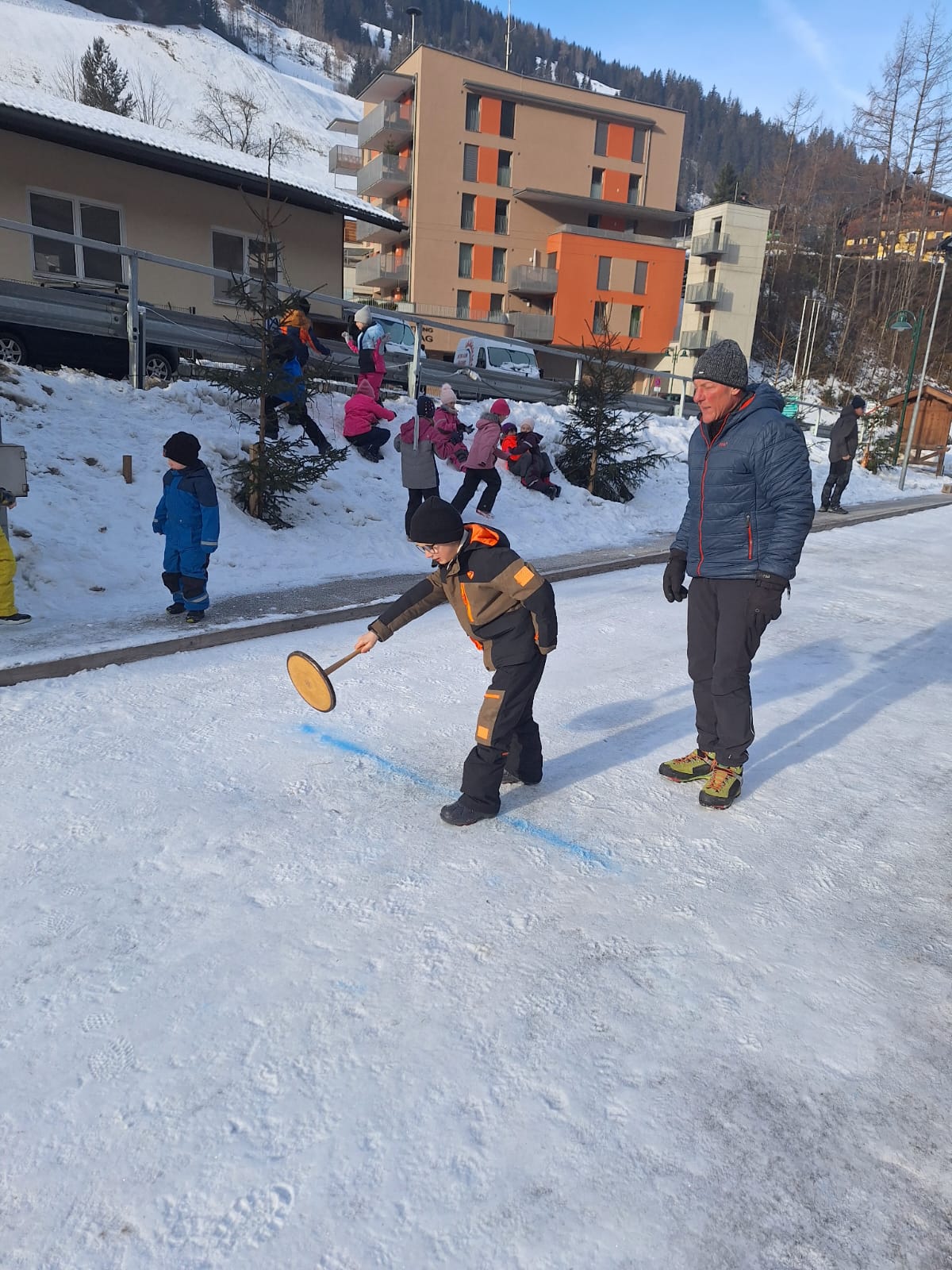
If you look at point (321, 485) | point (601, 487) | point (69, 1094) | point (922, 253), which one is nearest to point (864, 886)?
point (69, 1094)

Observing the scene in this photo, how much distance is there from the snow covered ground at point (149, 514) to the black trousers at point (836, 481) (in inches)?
175

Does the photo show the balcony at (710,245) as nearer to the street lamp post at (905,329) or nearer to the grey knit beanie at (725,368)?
the street lamp post at (905,329)

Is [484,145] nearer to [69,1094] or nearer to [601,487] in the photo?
[601,487]

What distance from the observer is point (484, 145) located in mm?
39438

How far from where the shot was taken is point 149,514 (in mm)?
7113

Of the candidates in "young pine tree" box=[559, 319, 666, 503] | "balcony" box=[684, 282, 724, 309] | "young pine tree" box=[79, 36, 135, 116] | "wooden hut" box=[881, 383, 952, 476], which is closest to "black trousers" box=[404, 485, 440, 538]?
"young pine tree" box=[559, 319, 666, 503]

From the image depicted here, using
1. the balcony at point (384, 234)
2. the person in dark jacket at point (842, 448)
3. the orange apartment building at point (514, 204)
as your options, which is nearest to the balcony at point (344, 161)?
the orange apartment building at point (514, 204)

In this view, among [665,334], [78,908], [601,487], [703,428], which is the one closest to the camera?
[78,908]

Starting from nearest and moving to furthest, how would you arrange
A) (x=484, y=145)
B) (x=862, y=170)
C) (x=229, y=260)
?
(x=229, y=260) → (x=484, y=145) → (x=862, y=170)

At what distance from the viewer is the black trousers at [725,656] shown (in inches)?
138

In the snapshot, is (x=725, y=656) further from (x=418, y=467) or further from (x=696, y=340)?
(x=696, y=340)

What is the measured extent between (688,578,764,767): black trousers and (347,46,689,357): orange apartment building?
120 ft

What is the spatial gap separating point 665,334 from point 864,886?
43913mm

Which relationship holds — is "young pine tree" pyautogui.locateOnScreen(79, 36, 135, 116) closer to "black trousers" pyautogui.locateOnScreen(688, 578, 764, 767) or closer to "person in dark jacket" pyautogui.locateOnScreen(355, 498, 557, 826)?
"person in dark jacket" pyautogui.locateOnScreen(355, 498, 557, 826)
